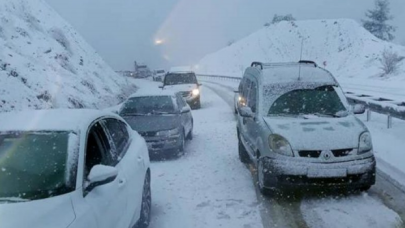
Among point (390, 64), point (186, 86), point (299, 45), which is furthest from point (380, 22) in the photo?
point (186, 86)

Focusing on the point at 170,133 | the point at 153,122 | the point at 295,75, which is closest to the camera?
the point at 295,75

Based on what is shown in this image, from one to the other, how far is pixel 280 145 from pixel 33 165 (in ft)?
12.0

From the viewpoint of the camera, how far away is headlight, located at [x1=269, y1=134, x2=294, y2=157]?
19.6 feet

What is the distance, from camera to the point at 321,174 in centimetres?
577

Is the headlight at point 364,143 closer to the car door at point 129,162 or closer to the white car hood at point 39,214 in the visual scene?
the car door at point 129,162

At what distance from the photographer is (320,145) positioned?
19.2 ft

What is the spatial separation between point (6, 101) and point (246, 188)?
1184 cm

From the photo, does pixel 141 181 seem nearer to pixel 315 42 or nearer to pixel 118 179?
pixel 118 179

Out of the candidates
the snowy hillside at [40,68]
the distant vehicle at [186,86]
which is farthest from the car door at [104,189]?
the distant vehicle at [186,86]

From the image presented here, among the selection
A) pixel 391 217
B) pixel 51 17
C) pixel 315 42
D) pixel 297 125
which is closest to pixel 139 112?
pixel 297 125

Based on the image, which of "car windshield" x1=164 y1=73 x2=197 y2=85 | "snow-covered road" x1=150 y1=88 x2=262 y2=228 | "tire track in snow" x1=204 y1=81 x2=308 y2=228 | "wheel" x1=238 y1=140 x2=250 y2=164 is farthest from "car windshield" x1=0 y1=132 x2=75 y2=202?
"car windshield" x1=164 y1=73 x2=197 y2=85

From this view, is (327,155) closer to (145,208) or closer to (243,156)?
(145,208)

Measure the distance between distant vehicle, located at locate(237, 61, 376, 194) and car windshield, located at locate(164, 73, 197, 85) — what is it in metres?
15.4

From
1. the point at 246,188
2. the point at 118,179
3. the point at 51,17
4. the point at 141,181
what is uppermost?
the point at 51,17
